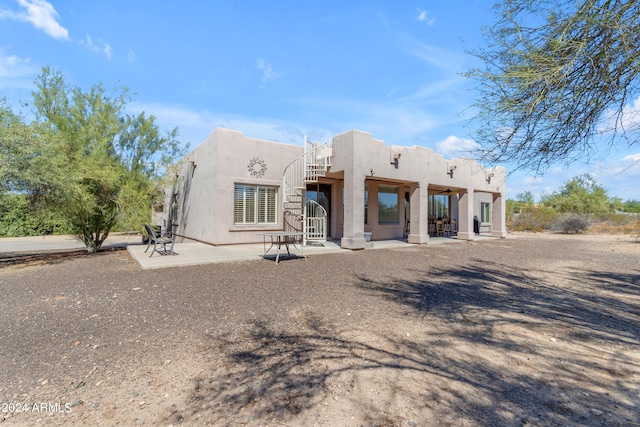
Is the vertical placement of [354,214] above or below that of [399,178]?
below

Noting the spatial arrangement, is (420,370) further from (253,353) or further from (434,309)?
(434,309)

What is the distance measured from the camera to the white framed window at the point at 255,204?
1198cm

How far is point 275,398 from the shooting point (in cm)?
243

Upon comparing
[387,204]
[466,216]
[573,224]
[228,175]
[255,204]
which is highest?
[228,175]

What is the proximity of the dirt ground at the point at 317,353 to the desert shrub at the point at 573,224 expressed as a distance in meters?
21.3

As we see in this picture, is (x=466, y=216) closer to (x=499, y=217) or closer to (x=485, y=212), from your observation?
(x=499, y=217)

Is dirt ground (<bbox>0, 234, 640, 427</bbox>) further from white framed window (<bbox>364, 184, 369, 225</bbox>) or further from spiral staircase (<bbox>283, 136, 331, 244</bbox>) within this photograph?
white framed window (<bbox>364, 184, 369, 225</bbox>)

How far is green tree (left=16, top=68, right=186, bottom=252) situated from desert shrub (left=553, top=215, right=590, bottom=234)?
26.4 m

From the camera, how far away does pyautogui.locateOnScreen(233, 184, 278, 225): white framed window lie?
12.0 metres

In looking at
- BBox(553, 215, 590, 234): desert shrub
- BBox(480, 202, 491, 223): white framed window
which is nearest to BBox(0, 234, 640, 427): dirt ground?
BBox(480, 202, 491, 223): white framed window

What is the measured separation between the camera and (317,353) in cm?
317

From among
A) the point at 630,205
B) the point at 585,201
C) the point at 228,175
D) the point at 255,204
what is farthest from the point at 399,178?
the point at 630,205

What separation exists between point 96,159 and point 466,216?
16101mm

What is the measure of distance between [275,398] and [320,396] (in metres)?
0.34
